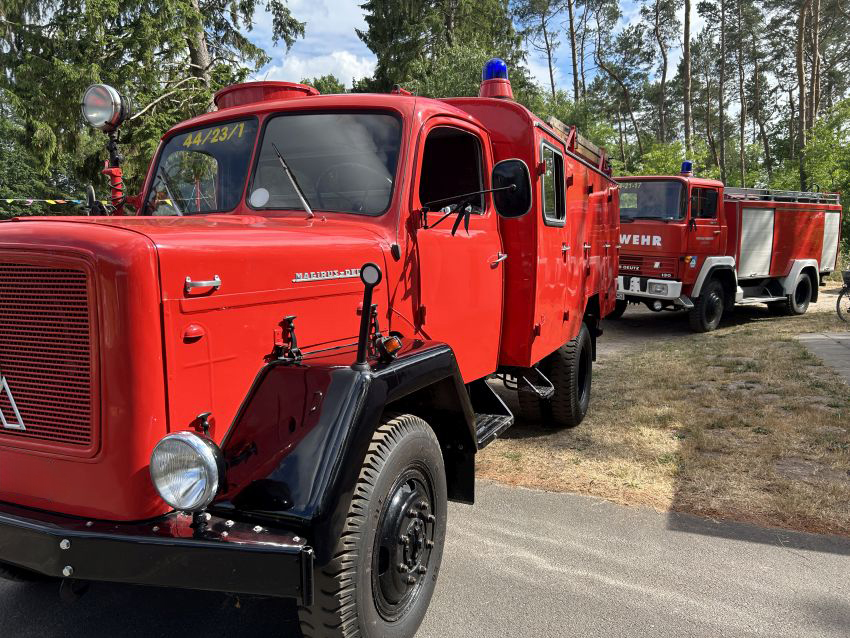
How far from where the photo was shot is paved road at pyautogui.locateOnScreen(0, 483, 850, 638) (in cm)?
268

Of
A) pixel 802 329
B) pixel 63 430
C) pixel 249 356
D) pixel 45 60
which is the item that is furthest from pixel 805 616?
pixel 45 60

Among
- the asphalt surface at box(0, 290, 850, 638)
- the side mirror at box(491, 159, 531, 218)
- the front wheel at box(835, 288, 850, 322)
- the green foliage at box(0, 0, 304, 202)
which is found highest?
the green foliage at box(0, 0, 304, 202)

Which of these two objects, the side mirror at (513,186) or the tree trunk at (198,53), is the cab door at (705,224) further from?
the tree trunk at (198,53)

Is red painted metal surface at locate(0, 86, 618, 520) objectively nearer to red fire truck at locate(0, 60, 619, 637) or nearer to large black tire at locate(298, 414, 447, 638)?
red fire truck at locate(0, 60, 619, 637)

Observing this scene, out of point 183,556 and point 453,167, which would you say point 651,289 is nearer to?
point 453,167

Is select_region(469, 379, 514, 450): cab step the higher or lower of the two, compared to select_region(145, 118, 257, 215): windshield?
lower

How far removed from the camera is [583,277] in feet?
17.8

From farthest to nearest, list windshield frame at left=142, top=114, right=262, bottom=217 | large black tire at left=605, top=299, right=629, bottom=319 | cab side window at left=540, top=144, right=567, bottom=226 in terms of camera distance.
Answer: large black tire at left=605, top=299, right=629, bottom=319 < cab side window at left=540, top=144, right=567, bottom=226 < windshield frame at left=142, top=114, right=262, bottom=217

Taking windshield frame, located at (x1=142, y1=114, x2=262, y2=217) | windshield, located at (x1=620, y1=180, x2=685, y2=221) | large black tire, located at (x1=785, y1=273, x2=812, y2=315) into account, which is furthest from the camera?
large black tire, located at (x1=785, y1=273, x2=812, y2=315)

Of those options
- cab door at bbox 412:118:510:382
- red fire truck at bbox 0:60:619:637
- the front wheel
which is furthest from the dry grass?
the front wheel

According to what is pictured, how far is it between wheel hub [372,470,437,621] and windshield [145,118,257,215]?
1.67m

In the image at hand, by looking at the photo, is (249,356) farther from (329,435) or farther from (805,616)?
(805,616)

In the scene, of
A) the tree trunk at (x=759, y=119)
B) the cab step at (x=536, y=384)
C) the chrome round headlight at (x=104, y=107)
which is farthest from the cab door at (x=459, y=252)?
the tree trunk at (x=759, y=119)

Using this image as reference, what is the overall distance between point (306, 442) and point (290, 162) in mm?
1599
